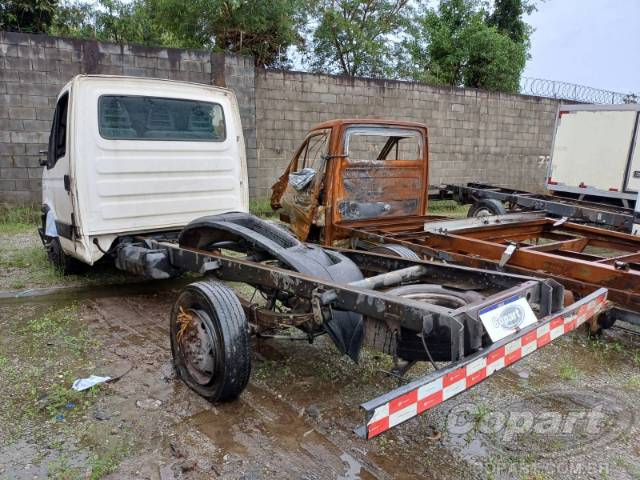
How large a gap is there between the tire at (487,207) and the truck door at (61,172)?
6082 millimetres

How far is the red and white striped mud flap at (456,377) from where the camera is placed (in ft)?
5.81

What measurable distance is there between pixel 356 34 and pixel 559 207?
9.47 m

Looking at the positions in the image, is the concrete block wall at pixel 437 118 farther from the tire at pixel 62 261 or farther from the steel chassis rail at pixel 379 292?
the steel chassis rail at pixel 379 292

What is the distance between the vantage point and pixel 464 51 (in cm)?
1622

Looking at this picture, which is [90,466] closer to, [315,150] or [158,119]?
[158,119]

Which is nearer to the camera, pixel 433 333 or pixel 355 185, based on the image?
pixel 433 333

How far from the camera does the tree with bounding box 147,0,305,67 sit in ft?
36.7

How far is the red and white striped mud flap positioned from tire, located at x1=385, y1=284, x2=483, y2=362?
13 centimetres

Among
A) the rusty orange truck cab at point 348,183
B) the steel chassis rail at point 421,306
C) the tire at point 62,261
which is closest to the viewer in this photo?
the steel chassis rail at point 421,306

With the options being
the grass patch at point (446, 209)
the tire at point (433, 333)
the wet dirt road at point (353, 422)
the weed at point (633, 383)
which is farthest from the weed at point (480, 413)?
the grass patch at point (446, 209)

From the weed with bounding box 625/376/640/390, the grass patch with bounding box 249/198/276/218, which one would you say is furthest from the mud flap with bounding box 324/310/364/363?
the grass patch with bounding box 249/198/276/218

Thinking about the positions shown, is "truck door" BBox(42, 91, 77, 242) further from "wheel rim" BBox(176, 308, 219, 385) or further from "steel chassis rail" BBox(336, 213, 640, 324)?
"steel chassis rail" BBox(336, 213, 640, 324)

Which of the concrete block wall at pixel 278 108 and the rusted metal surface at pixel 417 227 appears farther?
the concrete block wall at pixel 278 108

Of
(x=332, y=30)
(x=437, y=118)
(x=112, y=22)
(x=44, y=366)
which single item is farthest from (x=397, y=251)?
(x=112, y=22)
